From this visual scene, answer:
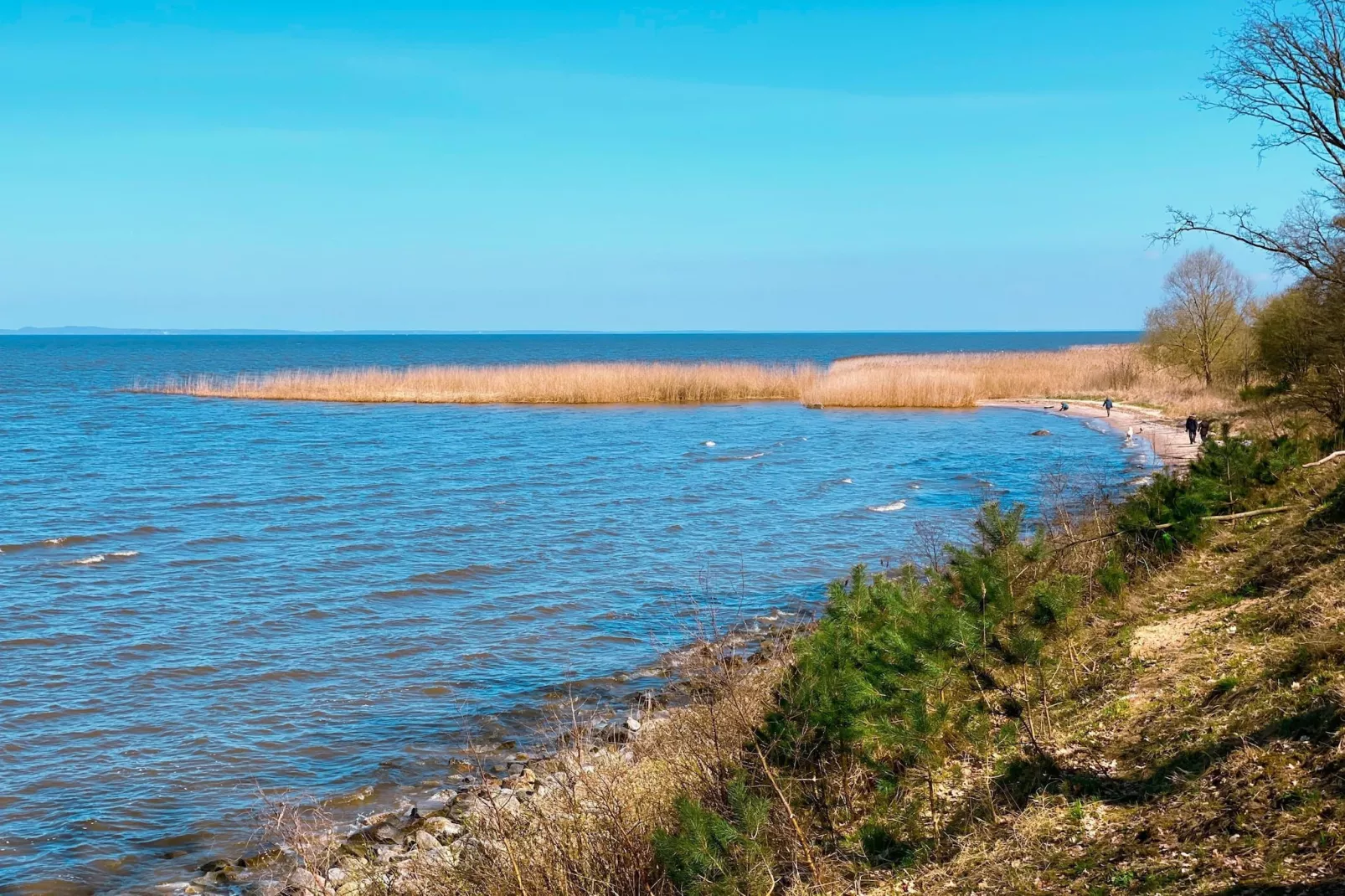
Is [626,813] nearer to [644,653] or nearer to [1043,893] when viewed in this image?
[1043,893]

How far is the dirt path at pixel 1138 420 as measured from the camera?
25953 mm

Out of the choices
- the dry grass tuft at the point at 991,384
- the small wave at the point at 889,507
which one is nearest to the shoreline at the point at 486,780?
the small wave at the point at 889,507

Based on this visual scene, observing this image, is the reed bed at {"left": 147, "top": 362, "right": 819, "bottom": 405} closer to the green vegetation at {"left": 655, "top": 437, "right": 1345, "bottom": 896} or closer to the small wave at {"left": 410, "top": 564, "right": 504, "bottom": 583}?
the small wave at {"left": 410, "top": 564, "right": 504, "bottom": 583}

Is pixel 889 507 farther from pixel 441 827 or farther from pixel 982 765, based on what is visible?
pixel 982 765

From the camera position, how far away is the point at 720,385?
5294 cm

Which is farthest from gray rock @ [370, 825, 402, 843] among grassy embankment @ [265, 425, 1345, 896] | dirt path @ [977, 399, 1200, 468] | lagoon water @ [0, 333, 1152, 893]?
dirt path @ [977, 399, 1200, 468]

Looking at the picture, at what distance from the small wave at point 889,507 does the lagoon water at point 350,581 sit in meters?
0.12

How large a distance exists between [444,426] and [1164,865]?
3911 cm

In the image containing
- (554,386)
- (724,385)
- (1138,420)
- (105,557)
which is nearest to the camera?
(105,557)

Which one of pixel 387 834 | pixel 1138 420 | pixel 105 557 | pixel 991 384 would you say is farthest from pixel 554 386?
pixel 387 834

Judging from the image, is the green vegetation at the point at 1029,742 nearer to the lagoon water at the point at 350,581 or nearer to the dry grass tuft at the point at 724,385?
the lagoon water at the point at 350,581

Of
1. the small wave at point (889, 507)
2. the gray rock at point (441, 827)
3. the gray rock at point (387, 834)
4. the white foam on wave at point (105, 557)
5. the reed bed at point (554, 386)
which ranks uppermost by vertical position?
the reed bed at point (554, 386)

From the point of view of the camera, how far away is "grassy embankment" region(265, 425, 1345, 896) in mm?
4758

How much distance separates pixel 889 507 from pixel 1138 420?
17.8 m
